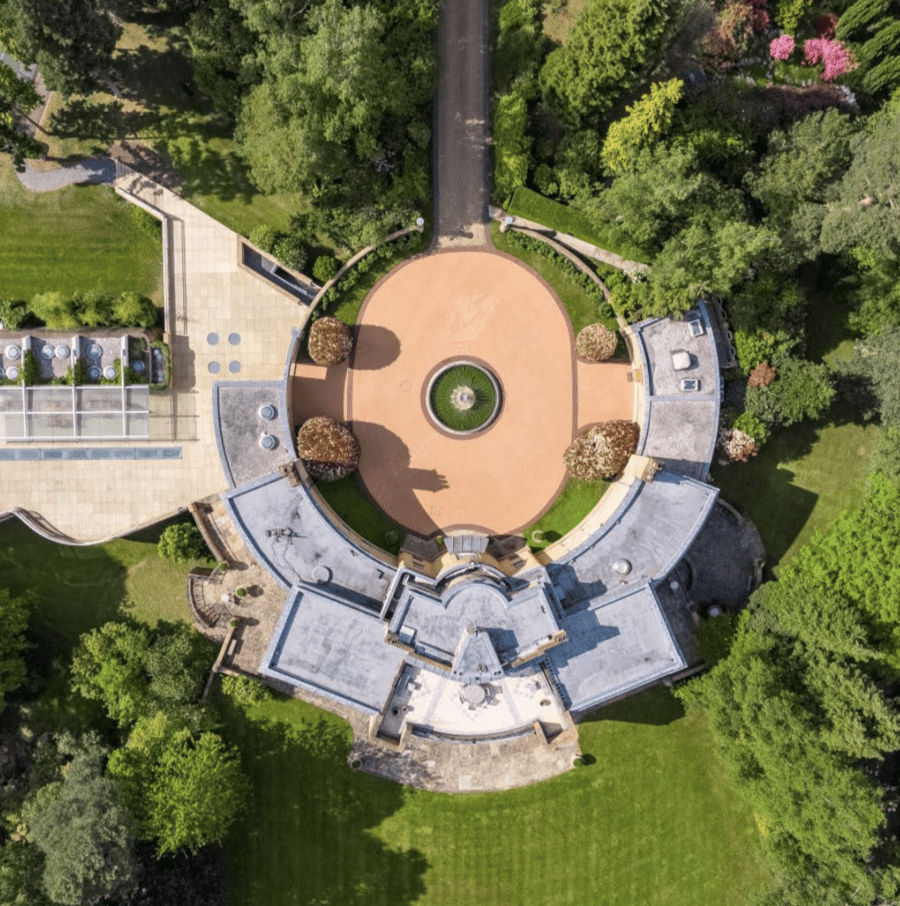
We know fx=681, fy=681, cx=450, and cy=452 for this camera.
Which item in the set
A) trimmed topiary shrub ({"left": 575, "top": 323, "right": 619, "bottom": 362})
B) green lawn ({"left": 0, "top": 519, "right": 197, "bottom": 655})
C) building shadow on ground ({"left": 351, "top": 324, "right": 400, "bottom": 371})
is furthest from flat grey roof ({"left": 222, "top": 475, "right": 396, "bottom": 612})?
trimmed topiary shrub ({"left": 575, "top": 323, "right": 619, "bottom": 362})

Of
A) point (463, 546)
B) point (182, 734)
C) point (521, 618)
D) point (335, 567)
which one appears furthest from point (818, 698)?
point (182, 734)

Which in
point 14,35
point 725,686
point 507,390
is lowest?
point 725,686

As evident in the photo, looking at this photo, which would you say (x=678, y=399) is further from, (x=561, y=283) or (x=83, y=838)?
(x=83, y=838)

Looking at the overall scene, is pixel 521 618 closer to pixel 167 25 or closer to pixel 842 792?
pixel 842 792

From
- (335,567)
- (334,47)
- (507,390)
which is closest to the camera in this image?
(334,47)

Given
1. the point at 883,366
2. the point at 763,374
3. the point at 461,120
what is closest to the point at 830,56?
the point at 883,366

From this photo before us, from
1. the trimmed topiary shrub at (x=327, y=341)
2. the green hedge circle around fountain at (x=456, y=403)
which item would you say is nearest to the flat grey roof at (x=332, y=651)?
the green hedge circle around fountain at (x=456, y=403)
